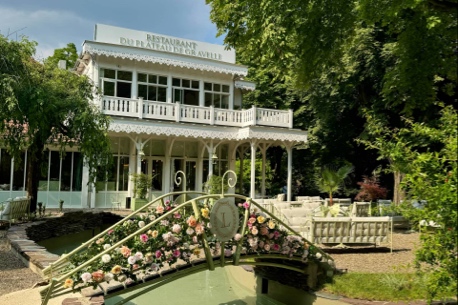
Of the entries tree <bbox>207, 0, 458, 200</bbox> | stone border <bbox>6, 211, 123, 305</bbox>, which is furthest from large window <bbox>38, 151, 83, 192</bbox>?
tree <bbox>207, 0, 458, 200</bbox>

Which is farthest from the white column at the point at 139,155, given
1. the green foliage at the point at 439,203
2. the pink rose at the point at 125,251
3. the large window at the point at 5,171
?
the green foliage at the point at 439,203

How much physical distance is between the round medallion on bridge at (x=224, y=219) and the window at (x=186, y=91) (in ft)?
50.5

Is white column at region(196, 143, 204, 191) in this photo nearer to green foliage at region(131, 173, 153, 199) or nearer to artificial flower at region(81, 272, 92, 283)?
green foliage at region(131, 173, 153, 199)

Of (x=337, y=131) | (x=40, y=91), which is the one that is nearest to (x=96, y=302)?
(x=40, y=91)

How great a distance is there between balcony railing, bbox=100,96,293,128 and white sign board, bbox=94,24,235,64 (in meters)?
2.80

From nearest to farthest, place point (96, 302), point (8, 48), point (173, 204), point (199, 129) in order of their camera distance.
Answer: point (96, 302) < point (173, 204) < point (8, 48) < point (199, 129)

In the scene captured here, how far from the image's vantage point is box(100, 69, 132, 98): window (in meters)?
19.1

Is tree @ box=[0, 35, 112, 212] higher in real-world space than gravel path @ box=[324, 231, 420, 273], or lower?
higher

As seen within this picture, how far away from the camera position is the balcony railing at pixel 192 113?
721 inches

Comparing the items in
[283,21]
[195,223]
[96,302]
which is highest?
[283,21]

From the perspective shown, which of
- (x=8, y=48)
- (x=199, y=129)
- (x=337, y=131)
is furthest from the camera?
(x=337, y=131)

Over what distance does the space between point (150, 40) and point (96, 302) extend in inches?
674

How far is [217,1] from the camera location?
10688 mm

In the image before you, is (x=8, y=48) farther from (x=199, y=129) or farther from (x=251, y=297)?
(x=199, y=129)
